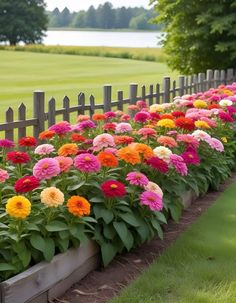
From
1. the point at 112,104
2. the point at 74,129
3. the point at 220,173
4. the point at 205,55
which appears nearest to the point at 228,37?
the point at 205,55

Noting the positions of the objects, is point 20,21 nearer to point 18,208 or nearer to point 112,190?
point 112,190

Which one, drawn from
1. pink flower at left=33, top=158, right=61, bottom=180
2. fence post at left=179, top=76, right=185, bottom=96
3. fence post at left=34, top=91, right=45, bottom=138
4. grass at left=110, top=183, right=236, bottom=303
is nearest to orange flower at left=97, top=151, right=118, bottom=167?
pink flower at left=33, top=158, right=61, bottom=180

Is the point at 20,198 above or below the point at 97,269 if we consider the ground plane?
above

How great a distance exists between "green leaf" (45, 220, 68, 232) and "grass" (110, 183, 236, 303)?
530 mm

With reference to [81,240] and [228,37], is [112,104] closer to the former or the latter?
[81,240]

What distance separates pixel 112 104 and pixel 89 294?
4386 millimetres

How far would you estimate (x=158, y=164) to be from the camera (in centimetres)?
423

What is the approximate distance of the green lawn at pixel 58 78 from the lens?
18.5m

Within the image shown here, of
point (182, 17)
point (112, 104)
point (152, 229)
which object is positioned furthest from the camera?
point (182, 17)

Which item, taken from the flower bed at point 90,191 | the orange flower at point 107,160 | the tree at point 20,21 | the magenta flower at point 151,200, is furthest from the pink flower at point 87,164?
the tree at point 20,21

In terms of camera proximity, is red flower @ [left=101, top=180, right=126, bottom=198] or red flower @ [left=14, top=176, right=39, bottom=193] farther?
red flower @ [left=101, top=180, right=126, bottom=198]

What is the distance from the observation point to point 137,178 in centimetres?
391

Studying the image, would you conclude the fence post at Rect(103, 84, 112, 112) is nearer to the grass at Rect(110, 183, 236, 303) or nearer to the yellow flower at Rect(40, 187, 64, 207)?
the grass at Rect(110, 183, 236, 303)

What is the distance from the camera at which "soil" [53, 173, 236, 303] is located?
11.6ft
